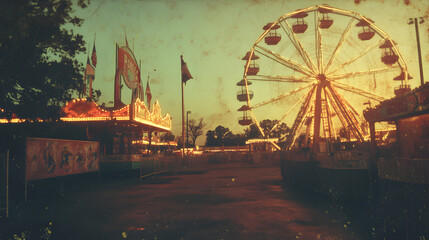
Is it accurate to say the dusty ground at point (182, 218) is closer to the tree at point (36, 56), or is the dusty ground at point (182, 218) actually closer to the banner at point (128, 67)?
the tree at point (36, 56)

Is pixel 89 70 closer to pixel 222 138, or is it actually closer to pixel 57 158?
pixel 57 158

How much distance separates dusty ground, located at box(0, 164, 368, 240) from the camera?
720 centimetres

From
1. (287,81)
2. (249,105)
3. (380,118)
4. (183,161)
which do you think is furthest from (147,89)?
(380,118)

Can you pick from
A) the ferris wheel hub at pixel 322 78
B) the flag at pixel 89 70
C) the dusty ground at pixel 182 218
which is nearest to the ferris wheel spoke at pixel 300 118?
the ferris wheel hub at pixel 322 78

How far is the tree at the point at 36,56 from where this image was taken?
33.5 feet

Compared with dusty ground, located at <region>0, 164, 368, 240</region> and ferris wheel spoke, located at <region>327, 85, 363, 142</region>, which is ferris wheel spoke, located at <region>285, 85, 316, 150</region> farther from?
dusty ground, located at <region>0, 164, 368, 240</region>

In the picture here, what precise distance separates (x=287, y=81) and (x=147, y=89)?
14.0 metres

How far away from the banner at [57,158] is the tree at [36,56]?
4.22ft

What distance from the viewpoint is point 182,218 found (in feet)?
29.3

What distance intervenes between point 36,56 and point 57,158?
4.25 m

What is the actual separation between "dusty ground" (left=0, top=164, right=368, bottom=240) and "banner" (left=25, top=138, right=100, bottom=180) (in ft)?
3.86

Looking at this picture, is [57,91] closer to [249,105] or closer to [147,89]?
[249,105]

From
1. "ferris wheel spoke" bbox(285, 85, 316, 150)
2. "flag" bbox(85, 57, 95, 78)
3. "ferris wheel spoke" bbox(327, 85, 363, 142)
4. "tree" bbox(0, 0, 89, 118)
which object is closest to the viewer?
"tree" bbox(0, 0, 89, 118)

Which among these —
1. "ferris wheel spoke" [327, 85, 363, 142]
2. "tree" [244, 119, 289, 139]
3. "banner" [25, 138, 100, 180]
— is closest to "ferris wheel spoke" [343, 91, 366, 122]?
"ferris wheel spoke" [327, 85, 363, 142]
